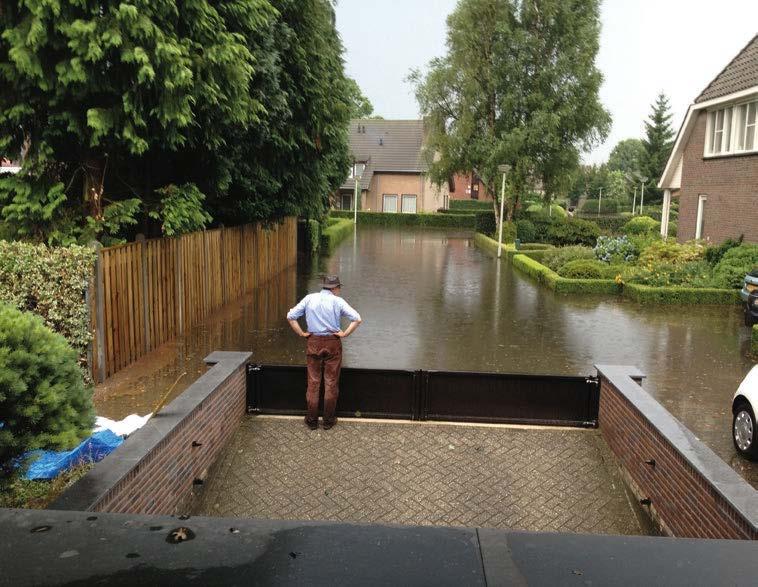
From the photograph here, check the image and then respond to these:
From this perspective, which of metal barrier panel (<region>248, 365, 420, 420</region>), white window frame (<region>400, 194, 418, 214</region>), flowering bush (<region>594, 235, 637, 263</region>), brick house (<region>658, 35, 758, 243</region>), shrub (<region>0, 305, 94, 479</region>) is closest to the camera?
shrub (<region>0, 305, 94, 479</region>)

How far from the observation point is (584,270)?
21219 mm

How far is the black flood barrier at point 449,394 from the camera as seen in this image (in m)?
8.16

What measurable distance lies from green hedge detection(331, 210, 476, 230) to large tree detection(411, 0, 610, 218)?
52.3 feet

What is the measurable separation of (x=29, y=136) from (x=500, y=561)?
10212mm

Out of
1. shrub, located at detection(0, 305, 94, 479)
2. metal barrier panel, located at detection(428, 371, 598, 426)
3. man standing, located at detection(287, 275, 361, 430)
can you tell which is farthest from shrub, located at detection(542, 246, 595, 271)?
shrub, located at detection(0, 305, 94, 479)

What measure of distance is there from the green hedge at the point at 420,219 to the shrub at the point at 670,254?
1392 inches

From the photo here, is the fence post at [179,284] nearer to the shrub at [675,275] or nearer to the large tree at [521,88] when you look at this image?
the shrub at [675,275]

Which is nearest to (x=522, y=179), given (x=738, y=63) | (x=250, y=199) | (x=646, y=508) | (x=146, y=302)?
(x=738, y=63)

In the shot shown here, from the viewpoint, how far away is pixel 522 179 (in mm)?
39594

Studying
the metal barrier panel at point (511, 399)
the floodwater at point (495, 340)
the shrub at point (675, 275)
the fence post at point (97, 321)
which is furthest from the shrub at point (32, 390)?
the shrub at point (675, 275)

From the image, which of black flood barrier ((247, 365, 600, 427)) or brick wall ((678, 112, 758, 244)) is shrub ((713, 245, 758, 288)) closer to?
brick wall ((678, 112, 758, 244))

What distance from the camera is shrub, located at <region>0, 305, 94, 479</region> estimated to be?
4.43 m

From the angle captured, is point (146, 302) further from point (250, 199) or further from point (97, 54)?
point (250, 199)

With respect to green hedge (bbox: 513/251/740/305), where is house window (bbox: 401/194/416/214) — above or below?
above
